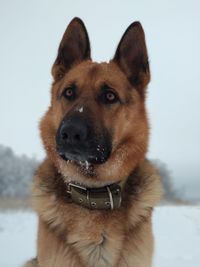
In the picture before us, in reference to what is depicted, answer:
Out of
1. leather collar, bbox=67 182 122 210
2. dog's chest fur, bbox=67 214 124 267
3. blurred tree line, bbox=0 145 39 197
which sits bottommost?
blurred tree line, bbox=0 145 39 197

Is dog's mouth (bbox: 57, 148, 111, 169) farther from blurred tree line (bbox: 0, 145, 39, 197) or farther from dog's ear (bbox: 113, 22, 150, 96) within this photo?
blurred tree line (bbox: 0, 145, 39, 197)

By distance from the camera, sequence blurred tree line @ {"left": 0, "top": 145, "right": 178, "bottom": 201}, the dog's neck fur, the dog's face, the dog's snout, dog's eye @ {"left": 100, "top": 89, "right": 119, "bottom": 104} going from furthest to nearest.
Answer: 1. blurred tree line @ {"left": 0, "top": 145, "right": 178, "bottom": 201}
2. dog's eye @ {"left": 100, "top": 89, "right": 119, "bottom": 104}
3. the dog's neck fur
4. the dog's face
5. the dog's snout

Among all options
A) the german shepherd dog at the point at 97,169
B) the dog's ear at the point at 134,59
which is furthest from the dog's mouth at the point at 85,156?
the dog's ear at the point at 134,59

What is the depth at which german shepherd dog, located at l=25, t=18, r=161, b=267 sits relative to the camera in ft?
13.5

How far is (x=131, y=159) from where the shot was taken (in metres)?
4.36

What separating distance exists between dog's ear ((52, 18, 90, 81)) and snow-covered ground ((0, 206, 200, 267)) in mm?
3952

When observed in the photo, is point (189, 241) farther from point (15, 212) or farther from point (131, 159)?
point (131, 159)

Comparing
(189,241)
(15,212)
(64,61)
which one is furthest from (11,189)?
(64,61)

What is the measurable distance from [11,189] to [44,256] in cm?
3053

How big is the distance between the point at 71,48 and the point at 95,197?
1.82 metres

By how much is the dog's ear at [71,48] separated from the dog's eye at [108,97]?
0.68 meters

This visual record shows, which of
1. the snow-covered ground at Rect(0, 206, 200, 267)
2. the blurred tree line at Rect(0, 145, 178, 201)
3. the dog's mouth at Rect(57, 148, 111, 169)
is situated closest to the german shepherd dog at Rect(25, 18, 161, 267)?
the dog's mouth at Rect(57, 148, 111, 169)

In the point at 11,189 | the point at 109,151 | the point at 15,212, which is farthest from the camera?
the point at 11,189

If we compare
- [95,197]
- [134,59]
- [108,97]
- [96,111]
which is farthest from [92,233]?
[134,59]
